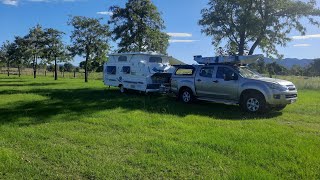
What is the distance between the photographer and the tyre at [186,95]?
598 inches

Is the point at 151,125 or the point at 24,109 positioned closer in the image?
the point at 151,125

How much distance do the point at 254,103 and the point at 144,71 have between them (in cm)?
716

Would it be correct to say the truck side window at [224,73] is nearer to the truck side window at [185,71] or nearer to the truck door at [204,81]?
the truck door at [204,81]

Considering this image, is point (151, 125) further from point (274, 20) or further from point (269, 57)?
point (269, 57)

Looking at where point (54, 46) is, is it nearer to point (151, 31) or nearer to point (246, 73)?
point (151, 31)

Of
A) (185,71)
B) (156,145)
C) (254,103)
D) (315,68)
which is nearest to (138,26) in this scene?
(185,71)

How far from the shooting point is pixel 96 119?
10398 mm

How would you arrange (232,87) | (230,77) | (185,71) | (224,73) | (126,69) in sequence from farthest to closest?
1. (126,69)
2. (185,71)
3. (224,73)
4. (230,77)
5. (232,87)

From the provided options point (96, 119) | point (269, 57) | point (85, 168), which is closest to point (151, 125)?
point (96, 119)

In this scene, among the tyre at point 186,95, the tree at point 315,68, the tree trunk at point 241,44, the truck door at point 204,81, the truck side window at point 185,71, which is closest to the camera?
the truck door at point 204,81

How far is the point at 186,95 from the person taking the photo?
15406 mm

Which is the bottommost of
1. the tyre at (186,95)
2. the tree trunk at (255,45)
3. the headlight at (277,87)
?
the tyre at (186,95)

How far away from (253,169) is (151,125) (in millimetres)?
4301

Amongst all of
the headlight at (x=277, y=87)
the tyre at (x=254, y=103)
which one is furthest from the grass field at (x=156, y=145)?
the headlight at (x=277, y=87)
